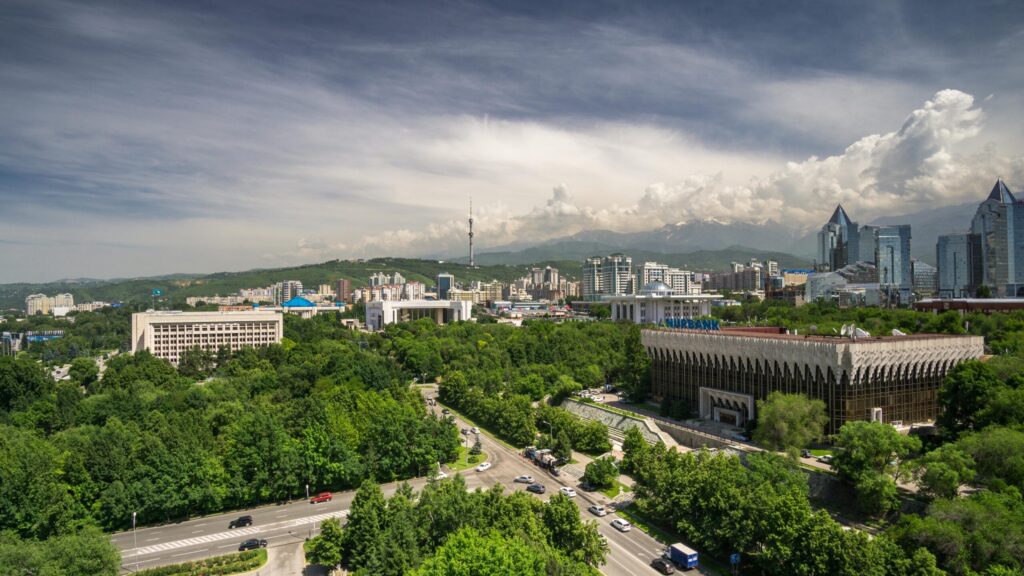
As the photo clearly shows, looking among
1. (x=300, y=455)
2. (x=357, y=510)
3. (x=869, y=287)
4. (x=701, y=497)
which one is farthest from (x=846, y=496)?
(x=869, y=287)

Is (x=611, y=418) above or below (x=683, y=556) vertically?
above

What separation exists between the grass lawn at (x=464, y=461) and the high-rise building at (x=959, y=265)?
177 meters

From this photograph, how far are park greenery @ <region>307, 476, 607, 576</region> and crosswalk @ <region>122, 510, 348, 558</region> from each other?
18.1 feet

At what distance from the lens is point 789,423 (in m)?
50.5

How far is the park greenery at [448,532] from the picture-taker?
Result: 33.4m

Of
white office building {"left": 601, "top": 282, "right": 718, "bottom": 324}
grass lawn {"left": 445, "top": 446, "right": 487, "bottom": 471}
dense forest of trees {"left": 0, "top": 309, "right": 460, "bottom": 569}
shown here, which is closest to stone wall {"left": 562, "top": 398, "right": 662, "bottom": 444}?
grass lawn {"left": 445, "top": 446, "right": 487, "bottom": 471}

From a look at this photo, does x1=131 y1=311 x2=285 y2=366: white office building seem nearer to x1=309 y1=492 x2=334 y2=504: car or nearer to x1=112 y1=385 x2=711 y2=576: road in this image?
x1=309 y1=492 x2=334 y2=504: car

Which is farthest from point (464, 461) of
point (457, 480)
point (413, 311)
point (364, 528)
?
point (413, 311)

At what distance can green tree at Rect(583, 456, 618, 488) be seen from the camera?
52.2 meters

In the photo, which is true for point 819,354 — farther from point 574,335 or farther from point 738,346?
point 574,335

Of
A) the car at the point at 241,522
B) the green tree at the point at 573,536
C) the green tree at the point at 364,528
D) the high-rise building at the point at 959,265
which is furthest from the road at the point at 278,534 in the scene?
the high-rise building at the point at 959,265

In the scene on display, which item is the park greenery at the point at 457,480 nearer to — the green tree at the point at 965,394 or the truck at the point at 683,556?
the green tree at the point at 965,394

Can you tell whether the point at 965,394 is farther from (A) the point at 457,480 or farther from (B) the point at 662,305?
(B) the point at 662,305

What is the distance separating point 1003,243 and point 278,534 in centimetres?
18967
